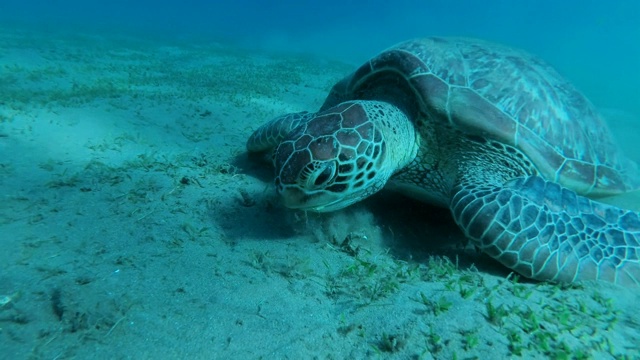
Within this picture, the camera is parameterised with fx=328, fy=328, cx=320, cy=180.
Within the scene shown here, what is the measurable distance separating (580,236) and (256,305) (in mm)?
2448

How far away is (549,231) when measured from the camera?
96.4 inches

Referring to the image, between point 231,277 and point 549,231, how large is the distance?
231 centimetres

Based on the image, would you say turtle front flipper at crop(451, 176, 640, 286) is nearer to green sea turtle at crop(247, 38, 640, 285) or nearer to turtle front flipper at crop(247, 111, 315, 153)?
green sea turtle at crop(247, 38, 640, 285)

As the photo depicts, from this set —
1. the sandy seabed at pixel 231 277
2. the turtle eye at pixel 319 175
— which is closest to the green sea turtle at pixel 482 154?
the turtle eye at pixel 319 175

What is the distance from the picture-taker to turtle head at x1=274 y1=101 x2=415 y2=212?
7.66 feet

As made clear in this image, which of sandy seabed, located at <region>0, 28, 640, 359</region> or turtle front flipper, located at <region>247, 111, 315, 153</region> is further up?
turtle front flipper, located at <region>247, 111, 315, 153</region>

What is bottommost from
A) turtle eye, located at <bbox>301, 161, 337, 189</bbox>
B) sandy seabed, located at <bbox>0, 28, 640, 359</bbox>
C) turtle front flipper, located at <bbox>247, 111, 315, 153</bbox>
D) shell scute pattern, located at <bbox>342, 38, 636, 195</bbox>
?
sandy seabed, located at <bbox>0, 28, 640, 359</bbox>

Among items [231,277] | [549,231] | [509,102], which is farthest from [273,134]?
[549,231]

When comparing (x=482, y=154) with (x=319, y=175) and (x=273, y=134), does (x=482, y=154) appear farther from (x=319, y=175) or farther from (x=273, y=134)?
(x=273, y=134)

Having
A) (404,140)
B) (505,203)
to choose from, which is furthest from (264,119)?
(505,203)

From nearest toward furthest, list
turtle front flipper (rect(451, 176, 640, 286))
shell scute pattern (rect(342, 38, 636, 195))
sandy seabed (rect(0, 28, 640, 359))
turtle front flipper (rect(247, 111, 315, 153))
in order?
sandy seabed (rect(0, 28, 640, 359)) → turtle front flipper (rect(451, 176, 640, 286)) → shell scute pattern (rect(342, 38, 636, 195)) → turtle front flipper (rect(247, 111, 315, 153))

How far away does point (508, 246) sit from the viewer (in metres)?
2.36

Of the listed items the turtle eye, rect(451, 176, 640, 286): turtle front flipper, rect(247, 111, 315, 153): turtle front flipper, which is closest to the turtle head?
the turtle eye

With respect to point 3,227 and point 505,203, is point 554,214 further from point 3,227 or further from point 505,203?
point 3,227
